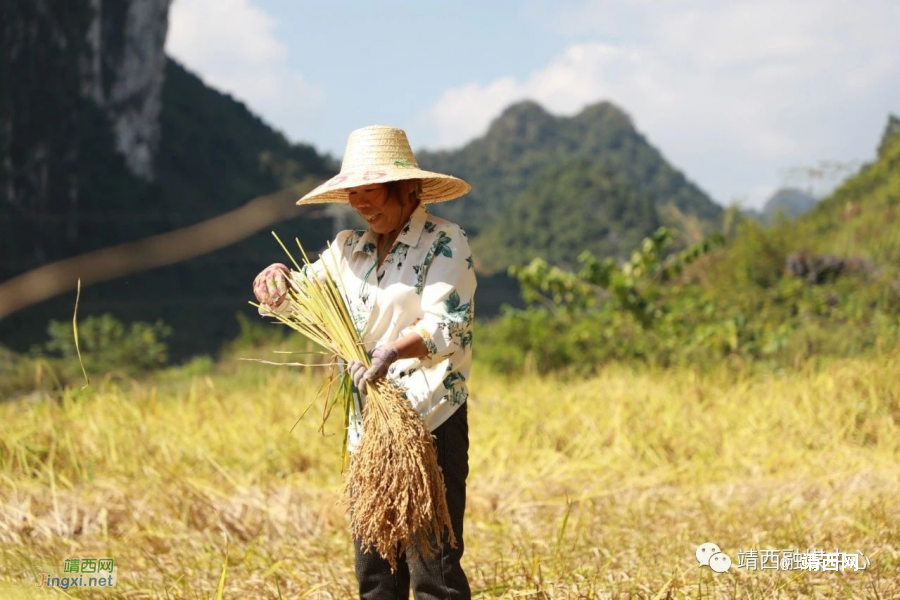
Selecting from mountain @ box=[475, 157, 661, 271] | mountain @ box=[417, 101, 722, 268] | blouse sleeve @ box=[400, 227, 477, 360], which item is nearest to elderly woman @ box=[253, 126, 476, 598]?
blouse sleeve @ box=[400, 227, 477, 360]

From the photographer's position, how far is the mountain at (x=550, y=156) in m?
87.0

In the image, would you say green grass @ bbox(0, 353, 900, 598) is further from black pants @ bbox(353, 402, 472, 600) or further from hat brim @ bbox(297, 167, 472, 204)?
hat brim @ bbox(297, 167, 472, 204)

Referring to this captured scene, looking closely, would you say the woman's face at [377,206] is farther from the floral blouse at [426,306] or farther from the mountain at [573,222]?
the mountain at [573,222]

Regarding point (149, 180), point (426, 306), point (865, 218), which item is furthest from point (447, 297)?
point (149, 180)

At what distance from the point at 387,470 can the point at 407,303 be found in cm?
39

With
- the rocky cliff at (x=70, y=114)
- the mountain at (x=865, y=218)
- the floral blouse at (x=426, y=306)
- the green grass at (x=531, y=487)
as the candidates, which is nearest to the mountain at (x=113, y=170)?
the rocky cliff at (x=70, y=114)

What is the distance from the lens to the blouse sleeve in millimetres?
2105

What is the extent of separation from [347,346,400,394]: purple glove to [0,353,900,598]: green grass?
0.82 meters

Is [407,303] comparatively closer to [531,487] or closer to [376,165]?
[376,165]

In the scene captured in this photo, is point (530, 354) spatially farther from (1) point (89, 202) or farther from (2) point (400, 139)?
(1) point (89, 202)

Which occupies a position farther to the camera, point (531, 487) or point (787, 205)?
point (787, 205)

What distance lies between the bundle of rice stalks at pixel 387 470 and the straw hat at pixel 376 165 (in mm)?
215

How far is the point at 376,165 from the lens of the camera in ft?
7.45

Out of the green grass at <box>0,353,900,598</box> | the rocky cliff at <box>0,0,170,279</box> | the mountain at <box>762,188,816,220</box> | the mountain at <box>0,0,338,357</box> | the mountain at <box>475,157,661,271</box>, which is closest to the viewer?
the green grass at <box>0,353,900,598</box>
